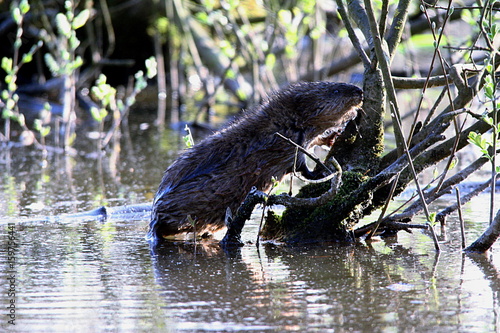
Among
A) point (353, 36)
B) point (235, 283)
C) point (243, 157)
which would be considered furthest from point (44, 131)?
point (235, 283)

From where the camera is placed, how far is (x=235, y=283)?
3262mm

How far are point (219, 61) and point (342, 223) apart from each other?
728 cm

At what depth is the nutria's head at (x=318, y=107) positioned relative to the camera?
4793mm

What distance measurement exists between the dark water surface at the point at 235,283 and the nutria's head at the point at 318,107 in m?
0.84

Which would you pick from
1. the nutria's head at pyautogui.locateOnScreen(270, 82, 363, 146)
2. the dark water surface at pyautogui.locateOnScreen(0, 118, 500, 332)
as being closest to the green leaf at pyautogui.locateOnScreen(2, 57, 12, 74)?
the dark water surface at pyautogui.locateOnScreen(0, 118, 500, 332)

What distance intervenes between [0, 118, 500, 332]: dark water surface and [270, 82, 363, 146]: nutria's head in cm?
84

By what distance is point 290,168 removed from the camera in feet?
15.1

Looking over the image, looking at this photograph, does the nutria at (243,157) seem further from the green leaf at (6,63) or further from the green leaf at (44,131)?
the green leaf at (44,131)

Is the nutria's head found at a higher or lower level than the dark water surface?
higher

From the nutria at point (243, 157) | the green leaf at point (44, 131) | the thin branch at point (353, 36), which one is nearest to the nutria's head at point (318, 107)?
the nutria at point (243, 157)

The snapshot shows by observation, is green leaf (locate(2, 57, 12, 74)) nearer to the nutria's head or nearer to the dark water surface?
the dark water surface

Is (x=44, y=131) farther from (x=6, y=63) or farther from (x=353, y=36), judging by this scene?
(x=353, y=36)

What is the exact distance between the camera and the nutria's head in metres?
4.79

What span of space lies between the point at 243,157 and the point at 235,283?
137 centimetres
